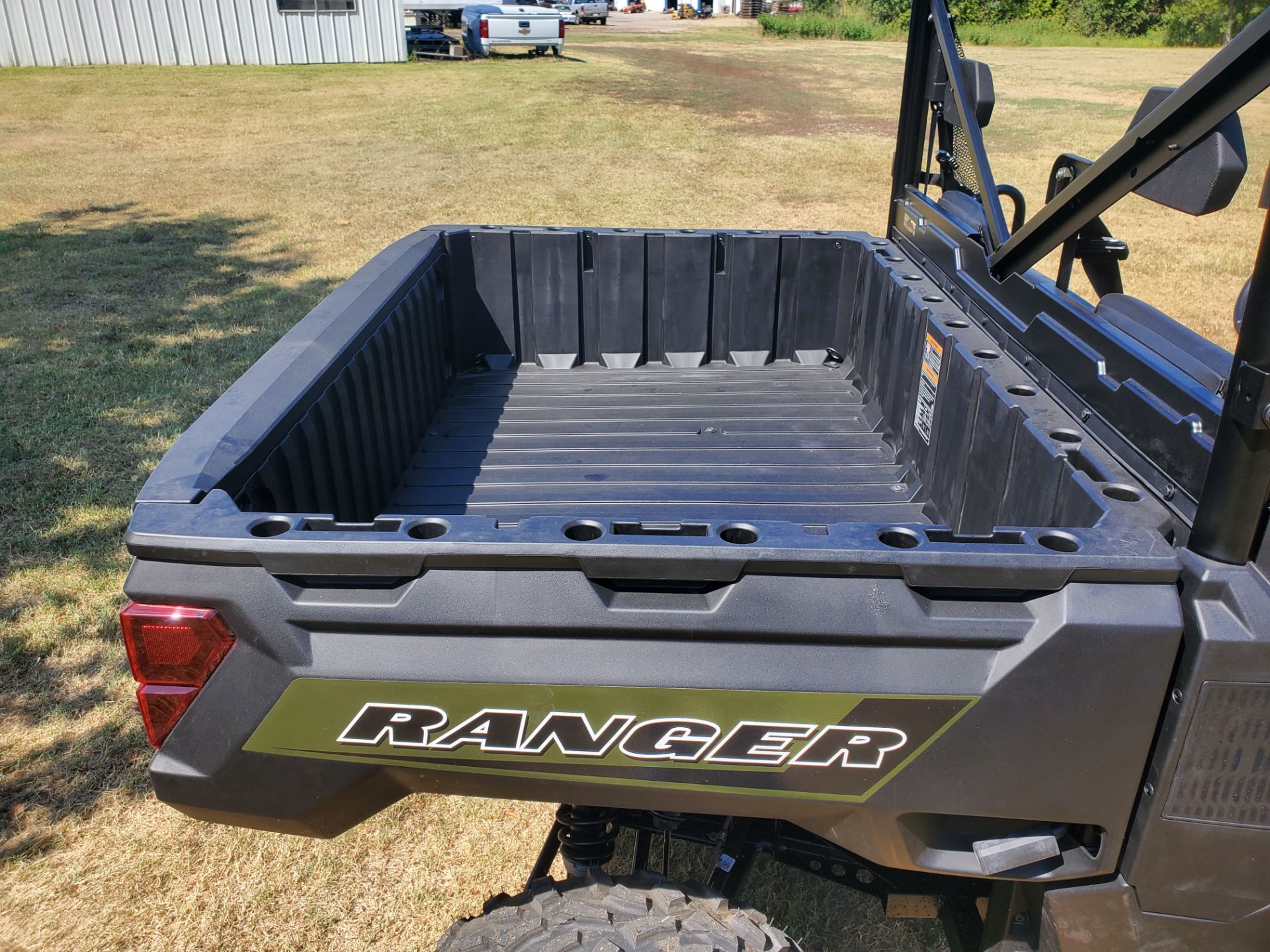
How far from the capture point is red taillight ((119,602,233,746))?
4.52 ft

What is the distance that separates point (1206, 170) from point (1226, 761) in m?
1.04

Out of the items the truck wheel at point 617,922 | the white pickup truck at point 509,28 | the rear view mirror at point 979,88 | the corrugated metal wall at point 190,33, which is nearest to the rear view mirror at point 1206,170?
the rear view mirror at point 979,88

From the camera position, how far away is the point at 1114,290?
2.62 m

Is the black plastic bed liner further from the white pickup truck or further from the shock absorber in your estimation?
the white pickup truck

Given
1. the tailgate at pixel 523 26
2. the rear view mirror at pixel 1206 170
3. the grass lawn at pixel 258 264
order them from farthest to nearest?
the tailgate at pixel 523 26 < the grass lawn at pixel 258 264 < the rear view mirror at pixel 1206 170

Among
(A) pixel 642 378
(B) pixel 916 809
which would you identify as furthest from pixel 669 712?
(A) pixel 642 378

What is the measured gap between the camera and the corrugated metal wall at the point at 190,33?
1795cm

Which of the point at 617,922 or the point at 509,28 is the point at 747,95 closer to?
the point at 509,28

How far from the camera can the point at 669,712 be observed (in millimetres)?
1364

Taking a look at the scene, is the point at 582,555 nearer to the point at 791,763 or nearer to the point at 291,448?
the point at 791,763

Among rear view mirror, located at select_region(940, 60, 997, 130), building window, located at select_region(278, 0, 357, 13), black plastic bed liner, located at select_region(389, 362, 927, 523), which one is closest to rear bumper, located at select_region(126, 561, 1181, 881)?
black plastic bed liner, located at select_region(389, 362, 927, 523)

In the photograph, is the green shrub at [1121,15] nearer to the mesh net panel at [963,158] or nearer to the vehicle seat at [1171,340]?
the mesh net panel at [963,158]

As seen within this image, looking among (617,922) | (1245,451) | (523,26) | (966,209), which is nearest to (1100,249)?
(966,209)

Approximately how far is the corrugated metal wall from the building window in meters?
0.07
